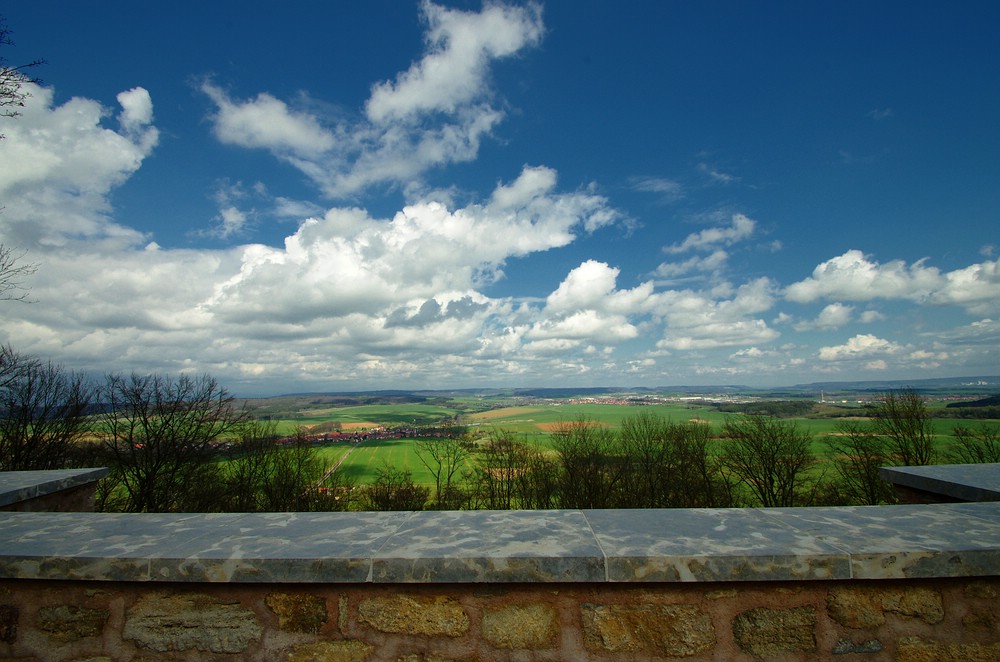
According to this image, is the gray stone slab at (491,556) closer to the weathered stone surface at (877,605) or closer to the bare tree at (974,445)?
the weathered stone surface at (877,605)

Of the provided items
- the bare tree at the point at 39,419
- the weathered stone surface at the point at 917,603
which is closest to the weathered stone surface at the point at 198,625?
the weathered stone surface at the point at 917,603

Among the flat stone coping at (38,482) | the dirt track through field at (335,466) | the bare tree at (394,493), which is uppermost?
the flat stone coping at (38,482)

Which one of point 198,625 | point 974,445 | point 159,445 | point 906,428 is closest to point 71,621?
point 198,625

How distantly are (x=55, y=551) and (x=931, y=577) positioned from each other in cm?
368

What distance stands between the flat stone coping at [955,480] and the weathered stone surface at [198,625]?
163 inches

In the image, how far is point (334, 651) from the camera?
2014 millimetres

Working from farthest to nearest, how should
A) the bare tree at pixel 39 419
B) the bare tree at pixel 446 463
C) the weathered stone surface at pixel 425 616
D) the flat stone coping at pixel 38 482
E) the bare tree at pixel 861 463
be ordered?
the bare tree at pixel 446 463 < the bare tree at pixel 861 463 < the bare tree at pixel 39 419 < the flat stone coping at pixel 38 482 < the weathered stone surface at pixel 425 616

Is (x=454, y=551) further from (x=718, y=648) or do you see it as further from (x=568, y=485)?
(x=568, y=485)

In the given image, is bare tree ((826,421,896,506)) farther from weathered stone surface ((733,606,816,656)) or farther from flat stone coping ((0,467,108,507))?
flat stone coping ((0,467,108,507))

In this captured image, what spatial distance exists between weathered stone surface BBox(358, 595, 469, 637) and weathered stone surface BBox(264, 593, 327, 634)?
0.84 ft

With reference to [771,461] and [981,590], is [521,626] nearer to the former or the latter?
[981,590]

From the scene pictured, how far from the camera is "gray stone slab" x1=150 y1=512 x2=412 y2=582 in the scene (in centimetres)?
195

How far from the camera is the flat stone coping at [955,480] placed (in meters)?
3.00

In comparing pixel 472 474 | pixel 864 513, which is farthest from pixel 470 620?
pixel 472 474
